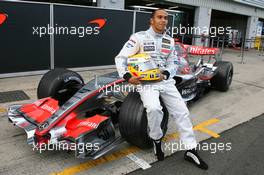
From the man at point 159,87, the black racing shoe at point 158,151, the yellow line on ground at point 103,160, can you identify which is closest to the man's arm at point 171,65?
the man at point 159,87

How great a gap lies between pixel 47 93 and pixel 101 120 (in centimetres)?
129

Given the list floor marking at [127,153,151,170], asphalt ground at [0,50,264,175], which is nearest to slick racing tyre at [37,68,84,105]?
asphalt ground at [0,50,264,175]

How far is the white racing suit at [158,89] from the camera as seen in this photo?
2.99 m

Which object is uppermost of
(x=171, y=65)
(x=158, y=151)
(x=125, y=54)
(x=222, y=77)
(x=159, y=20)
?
(x=159, y=20)

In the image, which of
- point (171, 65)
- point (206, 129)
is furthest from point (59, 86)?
point (206, 129)

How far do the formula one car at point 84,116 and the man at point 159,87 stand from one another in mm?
168

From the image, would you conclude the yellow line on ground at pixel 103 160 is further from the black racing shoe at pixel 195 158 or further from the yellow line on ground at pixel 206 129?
the black racing shoe at pixel 195 158

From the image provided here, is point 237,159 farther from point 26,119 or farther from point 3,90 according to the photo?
point 3,90

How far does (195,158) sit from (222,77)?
3.44 meters

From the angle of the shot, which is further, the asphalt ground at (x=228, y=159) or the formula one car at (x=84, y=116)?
the asphalt ground at (x=228, y=159)

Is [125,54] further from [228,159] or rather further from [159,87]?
[228,159]

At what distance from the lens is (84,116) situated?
3.29 meters

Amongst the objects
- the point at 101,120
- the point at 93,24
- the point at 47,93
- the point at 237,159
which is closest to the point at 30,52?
the point at 93,24

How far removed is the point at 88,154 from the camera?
271 centimetres
